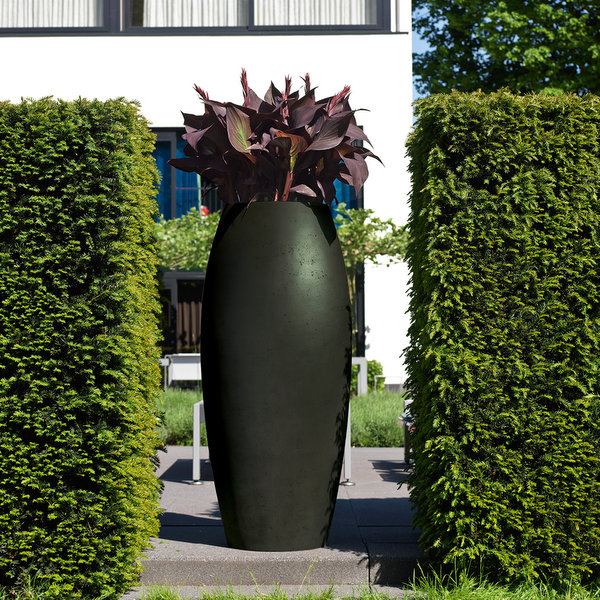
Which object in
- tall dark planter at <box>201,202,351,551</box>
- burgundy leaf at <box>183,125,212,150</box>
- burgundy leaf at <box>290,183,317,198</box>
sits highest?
burgundy leaf at <box>183,125,212,150</box>

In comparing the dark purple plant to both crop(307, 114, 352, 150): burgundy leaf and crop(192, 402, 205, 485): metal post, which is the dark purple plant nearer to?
crop(307, 114, 352, 150): burgundy leaf

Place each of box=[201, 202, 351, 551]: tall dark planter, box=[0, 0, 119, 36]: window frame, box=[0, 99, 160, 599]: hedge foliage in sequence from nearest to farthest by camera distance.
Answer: box=[0, 99, 160, 599]: hedge foliage, box=[201, 202, 351, 551]: tall dark planter, box=[0, 0, 119, 36]: window frame

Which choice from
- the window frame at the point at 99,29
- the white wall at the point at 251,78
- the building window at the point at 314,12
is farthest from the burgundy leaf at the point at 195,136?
the window frame at the point at 99,29

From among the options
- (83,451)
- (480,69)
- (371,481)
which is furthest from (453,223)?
(480,69)

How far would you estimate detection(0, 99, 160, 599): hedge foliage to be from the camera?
176 inches

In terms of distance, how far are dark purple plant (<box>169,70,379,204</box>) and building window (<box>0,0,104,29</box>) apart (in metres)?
12.0

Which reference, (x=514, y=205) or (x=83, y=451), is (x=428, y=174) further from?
(x=83, y=451)

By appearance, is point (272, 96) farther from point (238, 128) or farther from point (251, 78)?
point (251, 78)

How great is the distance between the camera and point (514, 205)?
470 centimetres

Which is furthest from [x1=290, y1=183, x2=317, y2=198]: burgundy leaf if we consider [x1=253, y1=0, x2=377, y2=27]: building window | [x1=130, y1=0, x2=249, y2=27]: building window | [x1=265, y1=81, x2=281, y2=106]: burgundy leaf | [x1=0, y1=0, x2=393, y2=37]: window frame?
[x1=130, y1=0, x2=249, y2=27]: building window

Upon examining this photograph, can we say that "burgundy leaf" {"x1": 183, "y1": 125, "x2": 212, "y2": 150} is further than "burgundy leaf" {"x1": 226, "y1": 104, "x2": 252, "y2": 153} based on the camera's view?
Yes

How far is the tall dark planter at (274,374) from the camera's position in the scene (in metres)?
4.91

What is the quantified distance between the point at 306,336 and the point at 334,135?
1.37 metres

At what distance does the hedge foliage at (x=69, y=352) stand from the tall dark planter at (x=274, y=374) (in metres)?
0.60
